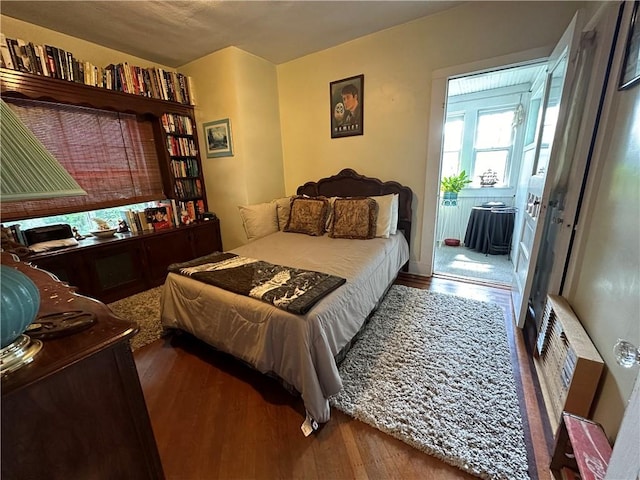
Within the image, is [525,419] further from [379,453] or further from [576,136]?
[576,136]

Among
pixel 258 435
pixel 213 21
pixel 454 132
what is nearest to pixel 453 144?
pixel 454 132

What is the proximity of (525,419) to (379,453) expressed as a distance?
0.78 meters

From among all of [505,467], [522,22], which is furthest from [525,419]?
[522,22]

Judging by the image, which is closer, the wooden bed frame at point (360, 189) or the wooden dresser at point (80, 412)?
the wooden dresser at point (80, 412)

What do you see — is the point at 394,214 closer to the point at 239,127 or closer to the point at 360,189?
the point at 360,189

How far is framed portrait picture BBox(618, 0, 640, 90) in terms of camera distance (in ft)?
3.58

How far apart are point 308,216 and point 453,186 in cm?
259

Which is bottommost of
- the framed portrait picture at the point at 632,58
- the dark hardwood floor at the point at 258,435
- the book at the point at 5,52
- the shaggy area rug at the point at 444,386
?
the dark hardwood floor at the point at 258,435

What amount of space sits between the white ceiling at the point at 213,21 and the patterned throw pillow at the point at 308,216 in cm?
166

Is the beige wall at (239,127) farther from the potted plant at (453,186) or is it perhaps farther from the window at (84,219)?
the potted plant at (453,186)

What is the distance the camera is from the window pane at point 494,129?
3967mm

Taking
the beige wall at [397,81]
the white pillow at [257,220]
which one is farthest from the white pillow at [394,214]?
the white pillow at [257,220]

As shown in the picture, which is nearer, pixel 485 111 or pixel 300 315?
pixel 300 315

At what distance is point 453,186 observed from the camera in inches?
157
